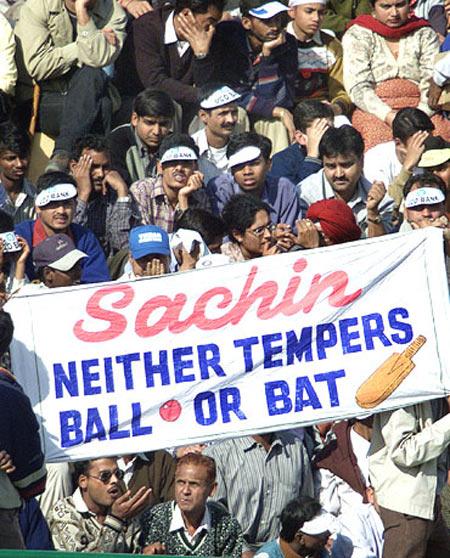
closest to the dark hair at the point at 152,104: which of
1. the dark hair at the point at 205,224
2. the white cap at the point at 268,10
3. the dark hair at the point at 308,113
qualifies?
the dark hair at the point at 308,113

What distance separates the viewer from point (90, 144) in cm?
1295

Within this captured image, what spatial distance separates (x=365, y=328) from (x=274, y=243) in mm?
2125

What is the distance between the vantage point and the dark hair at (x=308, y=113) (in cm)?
1362

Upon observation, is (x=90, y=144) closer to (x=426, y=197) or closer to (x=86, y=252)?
(x=86, y=252)

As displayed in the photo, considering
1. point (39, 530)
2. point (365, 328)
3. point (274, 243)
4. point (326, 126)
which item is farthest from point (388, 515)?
point (326, 126)

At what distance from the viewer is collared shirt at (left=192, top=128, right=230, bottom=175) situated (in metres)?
13.5

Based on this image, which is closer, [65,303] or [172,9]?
Result: [65,303]

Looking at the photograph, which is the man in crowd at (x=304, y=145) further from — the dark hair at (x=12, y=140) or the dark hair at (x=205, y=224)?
the dark hair at (x=12, y=140)

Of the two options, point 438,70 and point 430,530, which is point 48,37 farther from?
point 430,530

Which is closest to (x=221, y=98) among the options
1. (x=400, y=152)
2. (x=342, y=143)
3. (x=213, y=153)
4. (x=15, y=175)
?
(x=213, y=153)

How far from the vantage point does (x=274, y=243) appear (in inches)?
476

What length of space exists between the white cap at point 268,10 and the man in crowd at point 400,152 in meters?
1.35

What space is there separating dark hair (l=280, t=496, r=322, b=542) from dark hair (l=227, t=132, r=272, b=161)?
3085mm

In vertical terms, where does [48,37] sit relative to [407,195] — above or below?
above
